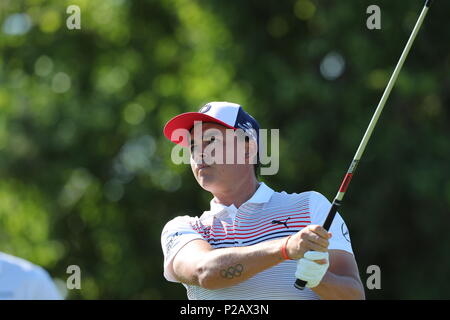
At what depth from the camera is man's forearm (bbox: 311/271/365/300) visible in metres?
3.90

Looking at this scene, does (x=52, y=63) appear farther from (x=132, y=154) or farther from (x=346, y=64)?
(x=346, y=64)

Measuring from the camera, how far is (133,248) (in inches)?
574

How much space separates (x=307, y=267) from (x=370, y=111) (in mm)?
9337

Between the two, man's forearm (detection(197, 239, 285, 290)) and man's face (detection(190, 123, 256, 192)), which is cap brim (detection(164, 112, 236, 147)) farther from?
man's forearm (detection(197, 239, 285, 290))

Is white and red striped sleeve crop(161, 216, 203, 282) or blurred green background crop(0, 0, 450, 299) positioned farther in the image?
blurred green background crop(0, 0, 450, 299)

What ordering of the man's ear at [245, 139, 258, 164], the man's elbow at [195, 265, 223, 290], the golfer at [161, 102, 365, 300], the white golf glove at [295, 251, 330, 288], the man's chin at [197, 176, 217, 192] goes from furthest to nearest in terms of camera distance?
the man's ear at [245, 139, 258, 164], the man's chin at [197, 176, 217, 192], the man's elbow at [195, 265, 223, 290], the golfer at [161, 102, 365, 300], the white golf glove at [295, 251, 330, 288]

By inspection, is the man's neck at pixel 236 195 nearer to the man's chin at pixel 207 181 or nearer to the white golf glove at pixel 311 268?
the man's chin at pixel 207 181

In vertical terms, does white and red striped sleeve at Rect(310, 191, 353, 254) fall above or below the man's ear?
below

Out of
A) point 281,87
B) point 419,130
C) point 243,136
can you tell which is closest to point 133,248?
point 281,87

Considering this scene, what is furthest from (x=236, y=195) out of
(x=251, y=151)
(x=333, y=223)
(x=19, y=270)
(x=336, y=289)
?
(x=19, y=270)

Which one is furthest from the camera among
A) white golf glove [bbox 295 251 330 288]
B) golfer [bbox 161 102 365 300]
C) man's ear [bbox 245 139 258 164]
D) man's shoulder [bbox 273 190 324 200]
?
man's ear [bbox 245 139 258 164]

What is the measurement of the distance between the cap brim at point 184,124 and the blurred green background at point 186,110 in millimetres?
7897

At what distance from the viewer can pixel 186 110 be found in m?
13.6

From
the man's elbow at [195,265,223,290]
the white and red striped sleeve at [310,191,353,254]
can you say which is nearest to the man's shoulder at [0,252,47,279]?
the man's elbow at [195,265,223,290]
